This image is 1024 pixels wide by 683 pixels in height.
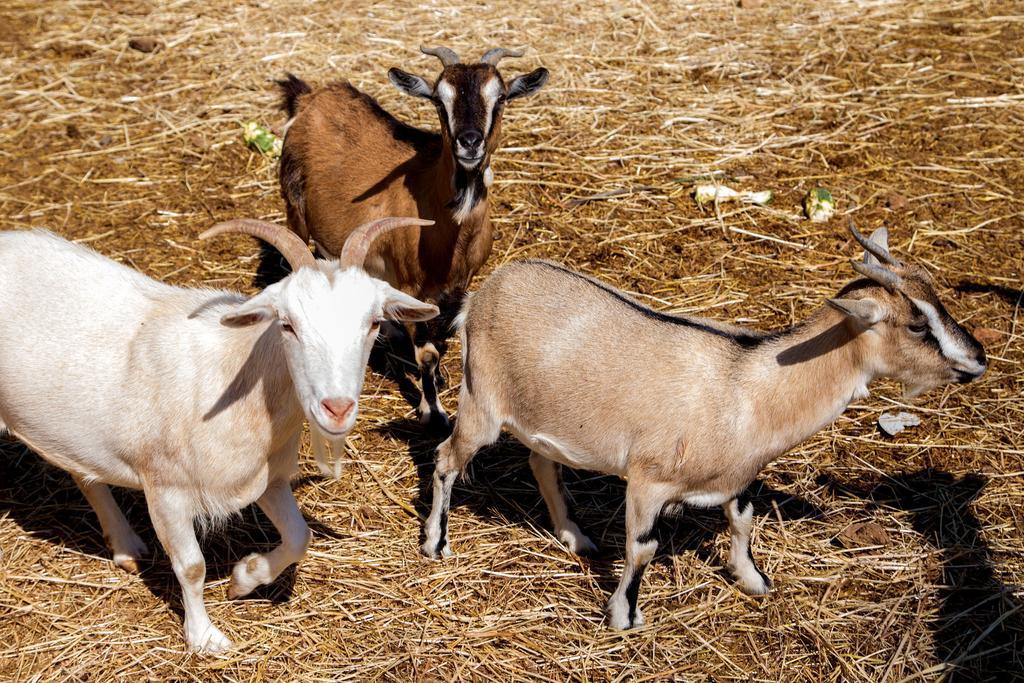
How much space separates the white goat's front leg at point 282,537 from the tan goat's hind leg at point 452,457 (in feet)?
2.39

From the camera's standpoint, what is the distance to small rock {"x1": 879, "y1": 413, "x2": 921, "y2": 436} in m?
5.88

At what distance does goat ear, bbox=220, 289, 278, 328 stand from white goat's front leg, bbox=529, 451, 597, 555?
1.87 meters

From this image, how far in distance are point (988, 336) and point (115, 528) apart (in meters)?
5.25

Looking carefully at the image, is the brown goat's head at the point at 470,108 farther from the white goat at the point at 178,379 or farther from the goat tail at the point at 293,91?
the goat tail at the point at 293,91

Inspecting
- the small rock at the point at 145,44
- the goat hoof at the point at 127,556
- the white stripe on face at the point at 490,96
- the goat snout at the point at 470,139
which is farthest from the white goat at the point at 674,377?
the small rock at the point at 145,44

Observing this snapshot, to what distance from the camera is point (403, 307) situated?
4102 mm

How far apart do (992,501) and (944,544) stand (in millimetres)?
445

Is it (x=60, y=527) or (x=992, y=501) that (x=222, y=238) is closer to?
(x=60, y=527)

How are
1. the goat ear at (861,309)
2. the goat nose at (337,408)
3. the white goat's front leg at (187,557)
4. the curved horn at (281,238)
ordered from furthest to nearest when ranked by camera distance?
the white goat's front leg at (187,557), the goat ear at (861,309), the curved horn at (281,238), the goat nose at (337,408)

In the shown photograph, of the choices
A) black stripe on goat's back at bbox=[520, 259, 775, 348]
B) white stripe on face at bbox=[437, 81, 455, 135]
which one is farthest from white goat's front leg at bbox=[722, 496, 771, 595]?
white stripe on face at bbox=[437, 81, 455, 135]

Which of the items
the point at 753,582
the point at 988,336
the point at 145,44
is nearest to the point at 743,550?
the point at 753,582

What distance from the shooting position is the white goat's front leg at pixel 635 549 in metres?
4.59

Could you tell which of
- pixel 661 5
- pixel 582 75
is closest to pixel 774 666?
pixel 582 75

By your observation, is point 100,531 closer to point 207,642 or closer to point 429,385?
point 207,642
